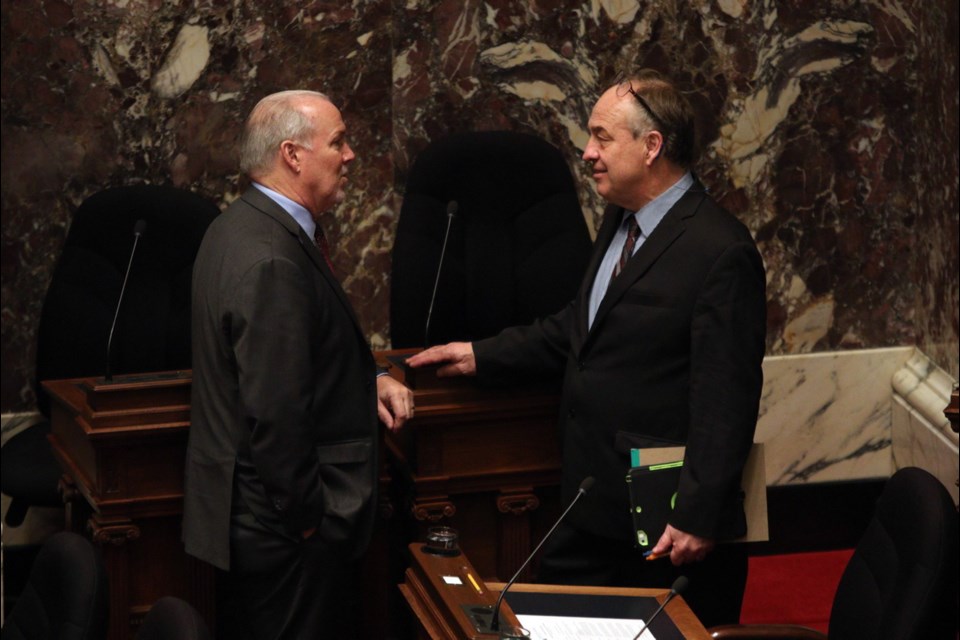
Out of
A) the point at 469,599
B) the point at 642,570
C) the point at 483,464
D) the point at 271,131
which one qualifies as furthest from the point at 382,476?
the point at 469,599

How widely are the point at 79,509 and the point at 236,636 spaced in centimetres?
63

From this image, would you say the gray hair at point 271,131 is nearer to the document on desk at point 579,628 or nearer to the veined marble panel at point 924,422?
the document on desk at point 579,628

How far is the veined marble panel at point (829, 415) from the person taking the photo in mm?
5270

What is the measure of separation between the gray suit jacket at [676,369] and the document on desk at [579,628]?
2.07 ft

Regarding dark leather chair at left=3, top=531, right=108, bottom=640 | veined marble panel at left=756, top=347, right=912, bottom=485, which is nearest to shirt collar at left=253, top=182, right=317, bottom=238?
dark leather chair at left=3, top=531, right=108, bottom=640

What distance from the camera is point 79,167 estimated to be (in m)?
4.61

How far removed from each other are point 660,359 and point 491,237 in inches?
52.4

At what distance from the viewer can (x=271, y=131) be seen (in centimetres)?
325

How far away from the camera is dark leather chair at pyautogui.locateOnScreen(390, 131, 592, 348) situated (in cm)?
443

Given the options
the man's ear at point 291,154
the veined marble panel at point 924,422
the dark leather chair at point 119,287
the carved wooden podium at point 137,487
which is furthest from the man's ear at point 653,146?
the veined marble panel at point 924,422

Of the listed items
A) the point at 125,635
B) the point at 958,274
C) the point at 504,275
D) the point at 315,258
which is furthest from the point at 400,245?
the point at 958,274

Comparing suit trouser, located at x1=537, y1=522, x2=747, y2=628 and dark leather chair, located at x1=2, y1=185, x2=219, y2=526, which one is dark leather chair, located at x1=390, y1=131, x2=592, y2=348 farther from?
suit trouser, located at x1=537, y1=522, x2=747, y2=628

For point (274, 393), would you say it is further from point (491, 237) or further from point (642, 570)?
point (491, 237)

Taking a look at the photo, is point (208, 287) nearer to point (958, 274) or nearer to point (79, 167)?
point (79, 167)
